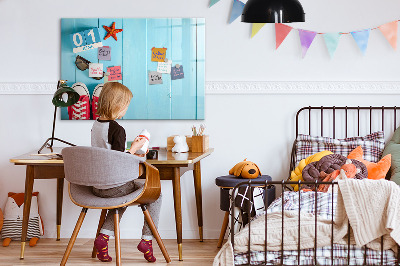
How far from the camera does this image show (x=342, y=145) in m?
4.06

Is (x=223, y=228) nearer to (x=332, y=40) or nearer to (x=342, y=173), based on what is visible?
(x=342, y=173)

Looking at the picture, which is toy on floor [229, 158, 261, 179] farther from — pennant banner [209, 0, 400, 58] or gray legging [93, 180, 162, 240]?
pennant banner [209, 0, 400, 58]

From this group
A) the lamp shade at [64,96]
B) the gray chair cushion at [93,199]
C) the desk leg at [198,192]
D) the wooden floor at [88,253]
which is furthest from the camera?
the desk leg at [198,192]

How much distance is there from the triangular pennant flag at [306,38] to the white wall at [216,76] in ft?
0.14

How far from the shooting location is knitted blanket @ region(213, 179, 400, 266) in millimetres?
2816

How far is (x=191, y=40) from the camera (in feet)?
14.0

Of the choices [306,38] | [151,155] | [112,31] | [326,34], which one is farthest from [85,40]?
[326,34]

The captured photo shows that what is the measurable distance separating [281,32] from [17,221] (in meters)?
2.29

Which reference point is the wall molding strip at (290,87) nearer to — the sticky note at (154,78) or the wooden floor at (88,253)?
the sticky note at (154,78)

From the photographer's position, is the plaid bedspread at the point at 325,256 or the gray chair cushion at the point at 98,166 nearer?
the plaid bedspread at the point at 325,256

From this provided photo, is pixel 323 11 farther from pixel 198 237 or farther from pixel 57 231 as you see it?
pixel 57 231

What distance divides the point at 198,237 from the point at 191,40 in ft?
4.66

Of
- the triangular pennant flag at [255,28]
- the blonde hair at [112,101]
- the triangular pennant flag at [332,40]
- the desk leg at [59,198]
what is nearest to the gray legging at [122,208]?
the blonde hair at [112,101]

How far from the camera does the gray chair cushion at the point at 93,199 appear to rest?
3240 millimetres
